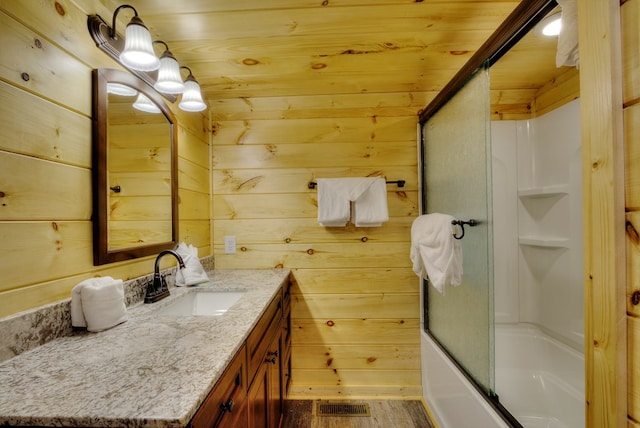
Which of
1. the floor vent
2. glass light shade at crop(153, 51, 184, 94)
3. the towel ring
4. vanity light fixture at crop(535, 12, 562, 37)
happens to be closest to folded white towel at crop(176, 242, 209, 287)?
glass light shade at crop(153, 51, 184, 94)

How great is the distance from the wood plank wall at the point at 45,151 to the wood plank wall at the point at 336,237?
1.02 m

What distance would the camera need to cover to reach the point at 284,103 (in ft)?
6.47

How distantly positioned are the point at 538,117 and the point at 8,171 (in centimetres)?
265

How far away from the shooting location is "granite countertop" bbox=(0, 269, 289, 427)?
505mm

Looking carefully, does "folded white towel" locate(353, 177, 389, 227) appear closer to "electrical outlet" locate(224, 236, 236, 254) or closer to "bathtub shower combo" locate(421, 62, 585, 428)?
"bathtub shower combo" locate(421, 62, 585, 428)

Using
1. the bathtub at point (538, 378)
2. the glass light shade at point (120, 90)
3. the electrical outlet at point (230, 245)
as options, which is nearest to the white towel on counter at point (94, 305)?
the glass light shade at point (120, 90)

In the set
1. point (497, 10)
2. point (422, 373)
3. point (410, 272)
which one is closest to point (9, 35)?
point (497, 10)

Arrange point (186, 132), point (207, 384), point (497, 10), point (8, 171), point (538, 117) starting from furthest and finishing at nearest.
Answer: point (538, 117)
point (186, 132)
point (497, 10)
point (8, 171)
point (207, 384)

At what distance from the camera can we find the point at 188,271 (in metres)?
1.46

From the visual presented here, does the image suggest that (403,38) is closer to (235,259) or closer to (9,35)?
(9,35)

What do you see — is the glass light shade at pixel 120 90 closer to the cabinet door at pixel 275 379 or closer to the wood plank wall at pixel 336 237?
the wood plank wall at pixel 336 237

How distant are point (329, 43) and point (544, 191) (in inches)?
63.2

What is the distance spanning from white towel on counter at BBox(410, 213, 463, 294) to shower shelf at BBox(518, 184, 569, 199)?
86 centimetres

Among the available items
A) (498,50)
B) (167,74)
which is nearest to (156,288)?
(167,74)
